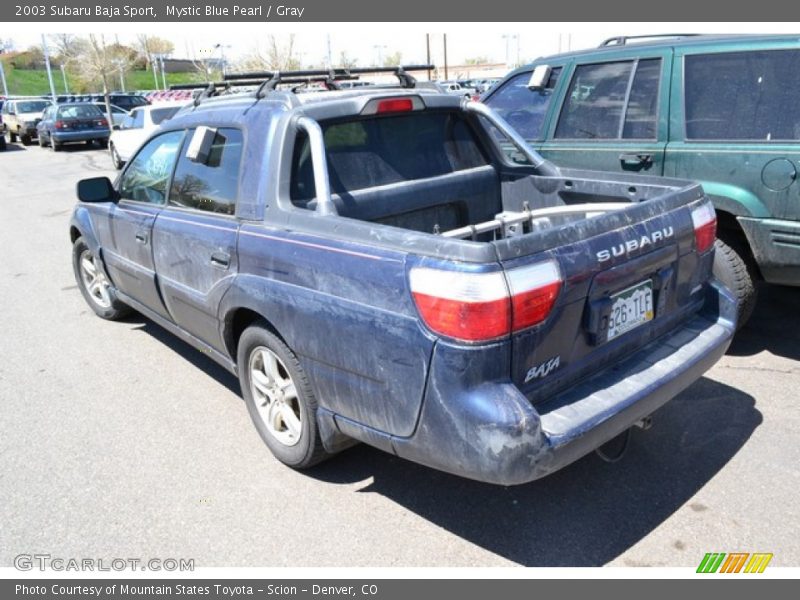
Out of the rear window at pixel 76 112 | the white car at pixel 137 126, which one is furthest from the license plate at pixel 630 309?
the rear window at pixel 76 112

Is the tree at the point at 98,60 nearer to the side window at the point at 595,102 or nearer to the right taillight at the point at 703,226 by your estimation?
the side window at the point at 595,102

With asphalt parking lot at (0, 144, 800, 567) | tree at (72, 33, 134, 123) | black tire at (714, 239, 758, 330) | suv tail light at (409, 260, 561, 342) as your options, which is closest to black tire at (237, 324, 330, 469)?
asphalt parking lot at (0, 144, 800, 567)

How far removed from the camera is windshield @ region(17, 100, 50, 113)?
28.2 m

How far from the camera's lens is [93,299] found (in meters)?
6.06

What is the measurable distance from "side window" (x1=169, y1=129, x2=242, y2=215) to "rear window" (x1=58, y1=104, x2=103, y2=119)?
22.1 metres

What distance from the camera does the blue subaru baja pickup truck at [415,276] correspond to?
2438 mm

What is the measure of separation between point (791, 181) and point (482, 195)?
1.84m

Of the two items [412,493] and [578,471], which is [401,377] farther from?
[578,471]

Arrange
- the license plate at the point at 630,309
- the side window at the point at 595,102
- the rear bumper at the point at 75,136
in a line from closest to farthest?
the license plate at the point at 630,309
the side window at the point at 595,102
the rear bumper at the point at 75,136

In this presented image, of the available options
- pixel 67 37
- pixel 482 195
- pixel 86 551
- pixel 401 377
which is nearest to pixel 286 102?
pixel 482 195

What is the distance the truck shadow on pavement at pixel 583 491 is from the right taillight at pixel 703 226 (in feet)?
3.46

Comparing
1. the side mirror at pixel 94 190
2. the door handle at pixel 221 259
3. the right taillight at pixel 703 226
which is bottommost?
the door handle at pixel 221 259

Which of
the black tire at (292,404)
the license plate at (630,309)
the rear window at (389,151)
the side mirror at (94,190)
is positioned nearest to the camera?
the license plate at (630,309)

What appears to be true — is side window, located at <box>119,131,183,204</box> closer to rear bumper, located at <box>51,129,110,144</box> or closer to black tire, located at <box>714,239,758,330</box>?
black tire, located at <box>714,239,758,330</box>
